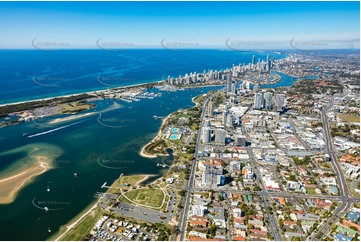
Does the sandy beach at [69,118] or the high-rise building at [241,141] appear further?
the sandy beach at [69,118]

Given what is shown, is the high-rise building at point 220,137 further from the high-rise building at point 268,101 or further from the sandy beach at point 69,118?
the sandy beach at point 69,118

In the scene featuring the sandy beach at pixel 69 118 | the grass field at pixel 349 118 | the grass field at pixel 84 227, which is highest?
the sandy beach at pixel 69 118

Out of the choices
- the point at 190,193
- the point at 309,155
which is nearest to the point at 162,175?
the point at 190,193

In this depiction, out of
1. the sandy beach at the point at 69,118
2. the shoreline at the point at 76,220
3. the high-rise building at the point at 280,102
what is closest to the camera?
the shoreline at the point at 76,220

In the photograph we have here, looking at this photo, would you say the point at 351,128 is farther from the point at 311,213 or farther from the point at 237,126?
the point at 311,213

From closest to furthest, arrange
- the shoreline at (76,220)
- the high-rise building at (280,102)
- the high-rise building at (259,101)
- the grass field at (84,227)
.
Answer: the grass field at (84,227), the shoreline at (76,220), the high-rise building at (280,102), the high-rise building at (259,101)

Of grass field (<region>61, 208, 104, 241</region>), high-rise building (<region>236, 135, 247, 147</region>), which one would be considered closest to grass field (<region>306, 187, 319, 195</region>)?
high-rise building (<region>236, 135, 247, 147</region>)

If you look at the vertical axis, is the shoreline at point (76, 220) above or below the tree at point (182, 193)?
below

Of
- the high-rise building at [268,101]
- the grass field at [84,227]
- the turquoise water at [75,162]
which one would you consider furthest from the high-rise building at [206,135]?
the high-rise building at [268,101]
